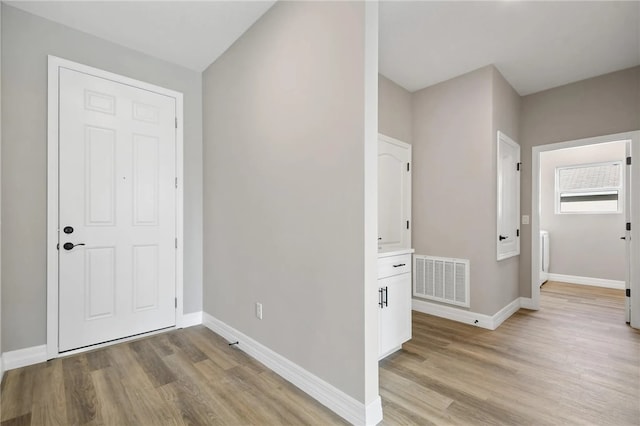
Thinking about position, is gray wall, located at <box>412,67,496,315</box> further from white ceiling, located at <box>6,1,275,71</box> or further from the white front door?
the white front door

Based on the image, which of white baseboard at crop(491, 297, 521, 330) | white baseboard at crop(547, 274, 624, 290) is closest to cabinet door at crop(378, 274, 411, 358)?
white baseboard at crop(491, 297, 521, 330)

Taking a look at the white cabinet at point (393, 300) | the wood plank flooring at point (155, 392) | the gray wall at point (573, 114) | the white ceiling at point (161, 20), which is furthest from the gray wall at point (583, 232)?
the wood plank flooring at point (155, 392)

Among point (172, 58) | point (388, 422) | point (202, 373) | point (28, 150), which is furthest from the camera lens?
point (172, 58)

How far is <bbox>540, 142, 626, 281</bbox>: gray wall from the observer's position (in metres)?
4.80

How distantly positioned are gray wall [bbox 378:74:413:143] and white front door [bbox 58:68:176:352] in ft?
7.60

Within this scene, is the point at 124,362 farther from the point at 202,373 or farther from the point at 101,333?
the point at 202,373

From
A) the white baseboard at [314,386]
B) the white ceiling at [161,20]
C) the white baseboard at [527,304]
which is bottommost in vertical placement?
the white baseboard at [527,304]

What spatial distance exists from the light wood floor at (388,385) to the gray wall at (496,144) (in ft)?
1.87

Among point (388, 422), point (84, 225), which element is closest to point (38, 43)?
point (84, 225)

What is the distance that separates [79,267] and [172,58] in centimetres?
221

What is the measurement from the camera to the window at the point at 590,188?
4.84 meters

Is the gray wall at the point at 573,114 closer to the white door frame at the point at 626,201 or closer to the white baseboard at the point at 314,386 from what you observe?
the white door frame at the point at 626,201

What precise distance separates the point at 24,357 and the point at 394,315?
9.67ft

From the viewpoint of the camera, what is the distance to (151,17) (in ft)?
7.95
